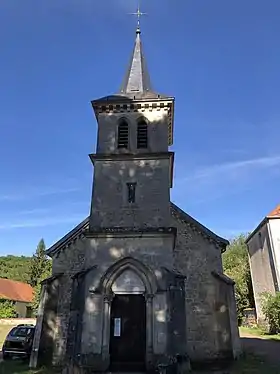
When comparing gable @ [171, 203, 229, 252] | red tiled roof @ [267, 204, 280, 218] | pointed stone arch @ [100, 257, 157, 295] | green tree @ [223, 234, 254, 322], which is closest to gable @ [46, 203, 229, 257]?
gable @ [171, 203, 229, 252]

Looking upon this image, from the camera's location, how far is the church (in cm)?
1420

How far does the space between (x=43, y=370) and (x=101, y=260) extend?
221 inches

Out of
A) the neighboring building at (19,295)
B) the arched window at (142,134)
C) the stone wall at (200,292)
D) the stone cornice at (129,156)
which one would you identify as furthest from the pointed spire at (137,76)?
the neighboring building at (19,295)

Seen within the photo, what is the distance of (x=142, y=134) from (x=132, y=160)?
1.81 m

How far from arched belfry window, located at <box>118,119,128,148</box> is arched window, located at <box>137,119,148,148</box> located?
0.67 metres

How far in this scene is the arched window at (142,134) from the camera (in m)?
18.5

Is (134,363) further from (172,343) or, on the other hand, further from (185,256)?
(185,256)

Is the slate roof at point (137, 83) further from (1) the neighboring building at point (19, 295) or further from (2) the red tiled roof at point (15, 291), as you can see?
(1) the neighboring building at point (19, 295)

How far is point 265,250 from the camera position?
32.6 metres

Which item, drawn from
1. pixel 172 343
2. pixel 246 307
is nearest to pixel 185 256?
pixel 172 343

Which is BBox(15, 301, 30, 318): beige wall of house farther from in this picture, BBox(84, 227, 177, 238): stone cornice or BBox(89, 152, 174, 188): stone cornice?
BBox(84, 227, 177, 238): stone cornice

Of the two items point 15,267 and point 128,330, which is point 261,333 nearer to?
point 128,330

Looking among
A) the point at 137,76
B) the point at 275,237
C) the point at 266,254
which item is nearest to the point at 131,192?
the point at 137,76

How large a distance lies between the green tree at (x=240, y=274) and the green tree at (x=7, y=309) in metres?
32.1
